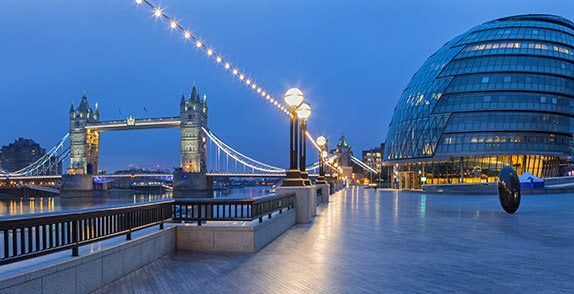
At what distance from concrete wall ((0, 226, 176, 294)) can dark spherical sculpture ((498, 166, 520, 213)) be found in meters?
16.0

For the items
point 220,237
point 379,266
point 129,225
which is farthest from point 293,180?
point 129,225

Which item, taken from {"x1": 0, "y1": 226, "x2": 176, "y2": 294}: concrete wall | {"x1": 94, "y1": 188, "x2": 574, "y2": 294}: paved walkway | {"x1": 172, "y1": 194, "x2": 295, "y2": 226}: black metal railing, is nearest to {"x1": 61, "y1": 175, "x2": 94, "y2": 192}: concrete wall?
{"x1": 172, "y1": 194, "x2": 295, "y2": 226}: black metal railing

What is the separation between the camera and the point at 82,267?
233 inches

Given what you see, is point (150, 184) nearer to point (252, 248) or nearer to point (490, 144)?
point (490, 144)

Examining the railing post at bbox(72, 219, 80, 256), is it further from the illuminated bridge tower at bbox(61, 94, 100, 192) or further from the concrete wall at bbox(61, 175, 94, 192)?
the illuminated bridge tower at bbox(61, 94, 100, 192)

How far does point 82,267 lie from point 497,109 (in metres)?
A: 67.4

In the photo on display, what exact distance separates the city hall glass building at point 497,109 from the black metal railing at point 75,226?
62970mm


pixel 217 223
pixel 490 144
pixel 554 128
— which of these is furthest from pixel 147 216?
pixel 554 128

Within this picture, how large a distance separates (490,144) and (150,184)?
155 m

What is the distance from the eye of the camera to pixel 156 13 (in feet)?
35.6

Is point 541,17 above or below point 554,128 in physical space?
above

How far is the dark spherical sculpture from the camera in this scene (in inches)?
710

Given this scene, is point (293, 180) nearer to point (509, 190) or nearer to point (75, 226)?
point (75, 226)

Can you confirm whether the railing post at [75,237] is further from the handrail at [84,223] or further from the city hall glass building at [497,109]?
the city hall glass building at [497,109]
